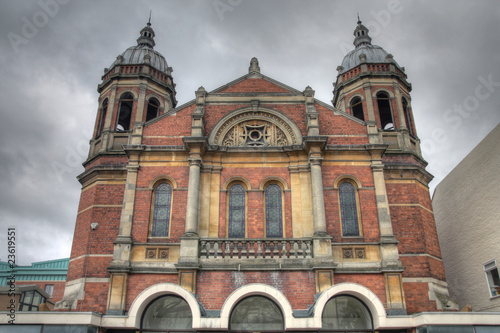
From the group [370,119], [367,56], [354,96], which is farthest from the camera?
[367,56]

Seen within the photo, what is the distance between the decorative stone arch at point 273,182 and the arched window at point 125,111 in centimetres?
1000

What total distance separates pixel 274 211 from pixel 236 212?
155cm

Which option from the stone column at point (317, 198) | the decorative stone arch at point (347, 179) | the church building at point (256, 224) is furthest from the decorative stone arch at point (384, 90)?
the stone column at point (317, 198)

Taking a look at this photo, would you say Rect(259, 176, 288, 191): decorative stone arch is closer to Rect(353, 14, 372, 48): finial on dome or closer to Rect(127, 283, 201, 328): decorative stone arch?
Rect(127, 283, 201, 328): decorative stone arch

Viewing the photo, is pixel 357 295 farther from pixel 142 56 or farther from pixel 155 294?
pixel 142 56

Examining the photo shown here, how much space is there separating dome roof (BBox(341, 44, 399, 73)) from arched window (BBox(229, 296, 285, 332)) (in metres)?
15.2

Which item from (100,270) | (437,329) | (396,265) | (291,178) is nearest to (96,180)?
(100,270)

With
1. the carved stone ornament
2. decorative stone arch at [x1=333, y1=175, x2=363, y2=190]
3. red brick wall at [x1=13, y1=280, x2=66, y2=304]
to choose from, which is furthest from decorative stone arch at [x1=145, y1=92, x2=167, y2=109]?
red brick wall at [x1=13, y1=280, x2=66, y2=304]

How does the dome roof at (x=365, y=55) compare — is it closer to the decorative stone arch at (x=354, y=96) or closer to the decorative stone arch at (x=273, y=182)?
the decorative stone arch at (x=354, y=96)

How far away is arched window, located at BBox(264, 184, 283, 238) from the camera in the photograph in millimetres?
16906

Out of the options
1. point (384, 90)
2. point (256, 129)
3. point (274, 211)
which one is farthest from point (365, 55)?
point (274, 211)

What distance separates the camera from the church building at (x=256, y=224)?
1500 cm

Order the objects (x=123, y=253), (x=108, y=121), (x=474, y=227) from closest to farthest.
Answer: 1. (x=123, y=253)
2. (x=108, y=121)
3. (x=474, y=227)

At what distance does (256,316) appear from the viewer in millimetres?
15133
